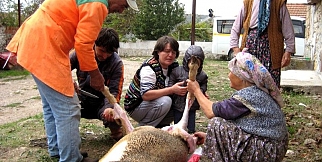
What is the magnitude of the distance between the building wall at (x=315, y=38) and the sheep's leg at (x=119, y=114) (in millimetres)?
6464

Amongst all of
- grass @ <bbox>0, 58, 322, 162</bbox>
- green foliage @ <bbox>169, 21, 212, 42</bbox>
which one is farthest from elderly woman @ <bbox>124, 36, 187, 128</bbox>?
green foliage @ <bbox>169, 21, 212, 42</bbox>

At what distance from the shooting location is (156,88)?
4.05 metres

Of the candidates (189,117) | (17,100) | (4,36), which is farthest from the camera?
(4,36)

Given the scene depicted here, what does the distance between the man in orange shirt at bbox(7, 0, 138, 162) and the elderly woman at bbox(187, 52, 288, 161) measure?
3.51 ft

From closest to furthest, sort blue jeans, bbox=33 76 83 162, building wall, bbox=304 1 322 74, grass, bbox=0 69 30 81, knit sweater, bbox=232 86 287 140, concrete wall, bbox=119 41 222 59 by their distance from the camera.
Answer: knit sweater, bbox=232 86 287 140, blue jeans, bbox=33 76 83 162, building wall, bbox=304 1 322 74, grass, bbox=0 69 30 81, concrete wall, bbox=119 41 222 59

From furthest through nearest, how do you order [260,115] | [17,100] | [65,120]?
[17,100] < [65,120] < [260,115]

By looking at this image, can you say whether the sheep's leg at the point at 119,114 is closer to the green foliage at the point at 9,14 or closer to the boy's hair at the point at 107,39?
the boy's hair at the point at 107,39

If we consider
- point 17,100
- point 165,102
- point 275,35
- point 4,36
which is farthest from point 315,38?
point 4,36

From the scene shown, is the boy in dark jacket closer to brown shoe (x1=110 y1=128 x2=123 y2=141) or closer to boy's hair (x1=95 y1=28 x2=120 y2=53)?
brown shoe (x1=110 y1=128 x2=123 y2=141)

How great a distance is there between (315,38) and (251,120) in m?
8.28

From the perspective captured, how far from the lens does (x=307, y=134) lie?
4.63 metres

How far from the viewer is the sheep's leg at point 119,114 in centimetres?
359

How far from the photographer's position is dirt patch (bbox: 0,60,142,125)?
6.71 metres

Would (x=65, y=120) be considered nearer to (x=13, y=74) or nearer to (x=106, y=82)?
(x=106, y=82)
